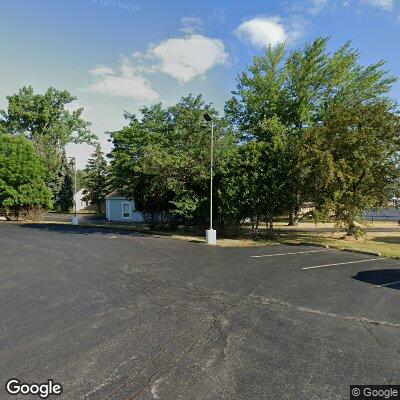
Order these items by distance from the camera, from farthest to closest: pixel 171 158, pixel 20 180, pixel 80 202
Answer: pixel 80 202, pixel 20 180, pixel 171 158

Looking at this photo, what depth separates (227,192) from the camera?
2097 cm

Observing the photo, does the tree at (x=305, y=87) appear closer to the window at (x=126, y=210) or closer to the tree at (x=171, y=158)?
the tree at (x=171, y=158)

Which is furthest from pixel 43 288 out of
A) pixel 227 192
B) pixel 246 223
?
pixel 246 223

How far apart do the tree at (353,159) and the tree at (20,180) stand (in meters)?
30.2

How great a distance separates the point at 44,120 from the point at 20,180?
2386 centimetres

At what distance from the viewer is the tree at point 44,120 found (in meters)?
54.4

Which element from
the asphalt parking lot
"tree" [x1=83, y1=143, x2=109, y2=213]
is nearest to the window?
"tree" [x1=83, y1=143, x2=109, y2=213]

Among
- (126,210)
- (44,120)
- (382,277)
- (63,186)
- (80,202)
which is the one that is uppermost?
(44,120)

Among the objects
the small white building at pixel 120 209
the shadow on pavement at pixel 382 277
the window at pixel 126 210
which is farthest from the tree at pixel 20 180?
the shadow on pavement at pixel 382 277

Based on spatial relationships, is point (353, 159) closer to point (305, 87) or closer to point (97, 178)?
point (305, 87)

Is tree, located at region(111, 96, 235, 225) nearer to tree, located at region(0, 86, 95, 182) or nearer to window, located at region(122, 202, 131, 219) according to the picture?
window, located at region(122, 202, 131, 219)

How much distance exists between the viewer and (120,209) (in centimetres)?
3912

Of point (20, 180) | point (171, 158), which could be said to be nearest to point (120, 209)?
point (20, 180)

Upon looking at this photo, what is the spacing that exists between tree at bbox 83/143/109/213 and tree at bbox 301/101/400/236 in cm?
3994
